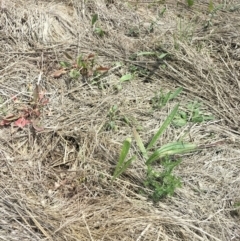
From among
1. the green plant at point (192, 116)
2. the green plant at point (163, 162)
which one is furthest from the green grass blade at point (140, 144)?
the green plant at point (192, 116)

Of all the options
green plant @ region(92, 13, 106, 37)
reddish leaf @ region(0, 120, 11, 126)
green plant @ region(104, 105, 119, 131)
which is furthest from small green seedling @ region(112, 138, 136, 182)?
green plant @ region(92, 13, 106, 37)

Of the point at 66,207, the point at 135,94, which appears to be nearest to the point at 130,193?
the point at 66,207

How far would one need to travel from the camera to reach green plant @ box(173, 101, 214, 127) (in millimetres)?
2196

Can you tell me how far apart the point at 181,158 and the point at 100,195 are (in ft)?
1.48

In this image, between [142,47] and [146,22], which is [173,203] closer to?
[142,47]

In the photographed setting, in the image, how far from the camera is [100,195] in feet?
6.24

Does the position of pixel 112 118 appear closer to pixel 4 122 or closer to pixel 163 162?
pixel 163 162

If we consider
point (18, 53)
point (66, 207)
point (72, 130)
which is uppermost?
point (18, 53)

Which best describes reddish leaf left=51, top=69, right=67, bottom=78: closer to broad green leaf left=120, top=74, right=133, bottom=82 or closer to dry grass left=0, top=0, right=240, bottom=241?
dry grass left=0, top=0, right=240, bottom=241

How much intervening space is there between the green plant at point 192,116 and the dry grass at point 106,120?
4 cm

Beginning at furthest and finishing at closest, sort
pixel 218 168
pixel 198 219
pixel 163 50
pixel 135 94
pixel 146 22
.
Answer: pixel 146 22 → pixel 163 50 → pixel 135 94 → pixel 218 168 → pixel 198 219

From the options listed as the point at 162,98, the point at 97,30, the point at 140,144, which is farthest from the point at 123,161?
the point at 97,30

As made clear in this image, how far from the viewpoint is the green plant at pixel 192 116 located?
7.21 feet

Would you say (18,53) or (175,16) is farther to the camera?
(175,16)
